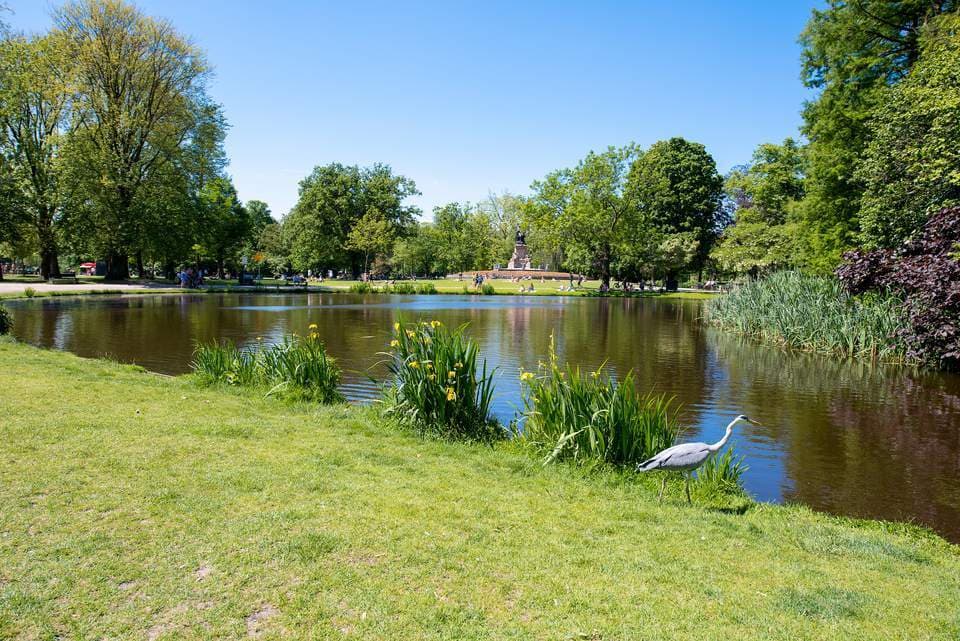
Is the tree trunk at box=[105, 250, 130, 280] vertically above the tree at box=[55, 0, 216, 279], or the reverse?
the tree at box=[55, 0, 216, 279]

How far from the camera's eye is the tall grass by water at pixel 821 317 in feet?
53.9

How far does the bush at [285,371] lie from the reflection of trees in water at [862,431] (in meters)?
6.41

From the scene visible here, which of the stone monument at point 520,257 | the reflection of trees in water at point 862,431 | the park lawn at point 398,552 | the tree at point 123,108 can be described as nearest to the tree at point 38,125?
the tree at point 123,108

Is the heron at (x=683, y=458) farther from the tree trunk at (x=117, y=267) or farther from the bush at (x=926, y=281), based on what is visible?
the tree trunk at (x=117, y=267)

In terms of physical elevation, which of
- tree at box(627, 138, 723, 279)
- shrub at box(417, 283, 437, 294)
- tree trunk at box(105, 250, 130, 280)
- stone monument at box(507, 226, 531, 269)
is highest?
tree at box(627, 138, 723, 279)

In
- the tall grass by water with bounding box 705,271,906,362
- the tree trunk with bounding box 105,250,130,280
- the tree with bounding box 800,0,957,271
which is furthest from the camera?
the tree trunk with bounding box 105,250,130,280

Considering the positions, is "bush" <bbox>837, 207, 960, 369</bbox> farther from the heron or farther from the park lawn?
the heron

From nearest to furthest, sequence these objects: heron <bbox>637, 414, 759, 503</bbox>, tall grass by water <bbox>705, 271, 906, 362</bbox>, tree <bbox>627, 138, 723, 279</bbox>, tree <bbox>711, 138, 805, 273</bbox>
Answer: heron <bbox>637, 414, 759, 503</bbox>, tall grass by water <bbox>705, 271, 906, 362</bbox>, tree <bbox>711, 138, 805, 273</bbox>, tree <bbox>627, 138, 723, 279</bbox>

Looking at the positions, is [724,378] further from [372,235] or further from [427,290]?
[372,235]

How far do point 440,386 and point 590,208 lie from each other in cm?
4771

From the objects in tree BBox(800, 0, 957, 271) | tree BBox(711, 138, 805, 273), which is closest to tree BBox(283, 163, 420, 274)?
tree BBox(711, 138, 805, 273)

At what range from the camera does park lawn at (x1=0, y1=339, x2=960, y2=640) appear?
3.17 meters

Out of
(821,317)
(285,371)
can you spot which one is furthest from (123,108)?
(821,317)

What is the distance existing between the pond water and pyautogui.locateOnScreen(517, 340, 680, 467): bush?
150cm
